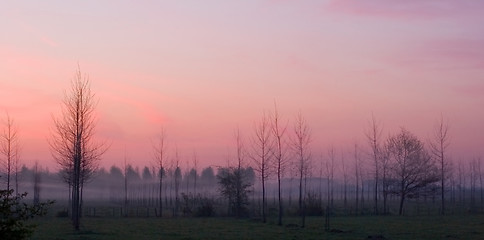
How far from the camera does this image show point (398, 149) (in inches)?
2749

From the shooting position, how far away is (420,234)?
3372 centimetres

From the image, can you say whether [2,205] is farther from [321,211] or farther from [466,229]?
[321,211]

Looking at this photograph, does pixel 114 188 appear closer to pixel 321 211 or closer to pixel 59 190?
pixel 59 190

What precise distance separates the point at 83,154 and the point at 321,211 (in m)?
28.1

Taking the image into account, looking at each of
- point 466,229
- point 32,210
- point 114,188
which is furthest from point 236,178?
point 114,188

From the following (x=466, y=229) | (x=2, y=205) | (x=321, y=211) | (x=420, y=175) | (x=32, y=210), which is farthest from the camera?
(x=420, y=175)

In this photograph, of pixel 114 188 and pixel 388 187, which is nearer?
pixel 388 187

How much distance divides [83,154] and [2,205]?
98.9 ft

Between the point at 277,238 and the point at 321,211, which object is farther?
the point at 321,211

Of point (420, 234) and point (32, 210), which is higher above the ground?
point (32, 210)

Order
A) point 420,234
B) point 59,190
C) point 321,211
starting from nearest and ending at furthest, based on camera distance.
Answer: point 420,234 → point 321,211 → point 59,190

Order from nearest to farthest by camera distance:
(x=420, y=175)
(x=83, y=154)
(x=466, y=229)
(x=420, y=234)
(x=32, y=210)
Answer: (x=32, y=210) < (x=420, y=234) < (x=466, y=229) < (x=83, y=154) < (x=420, y=175)

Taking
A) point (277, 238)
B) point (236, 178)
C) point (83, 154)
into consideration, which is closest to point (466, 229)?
point (277, 238)

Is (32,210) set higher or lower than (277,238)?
higher
